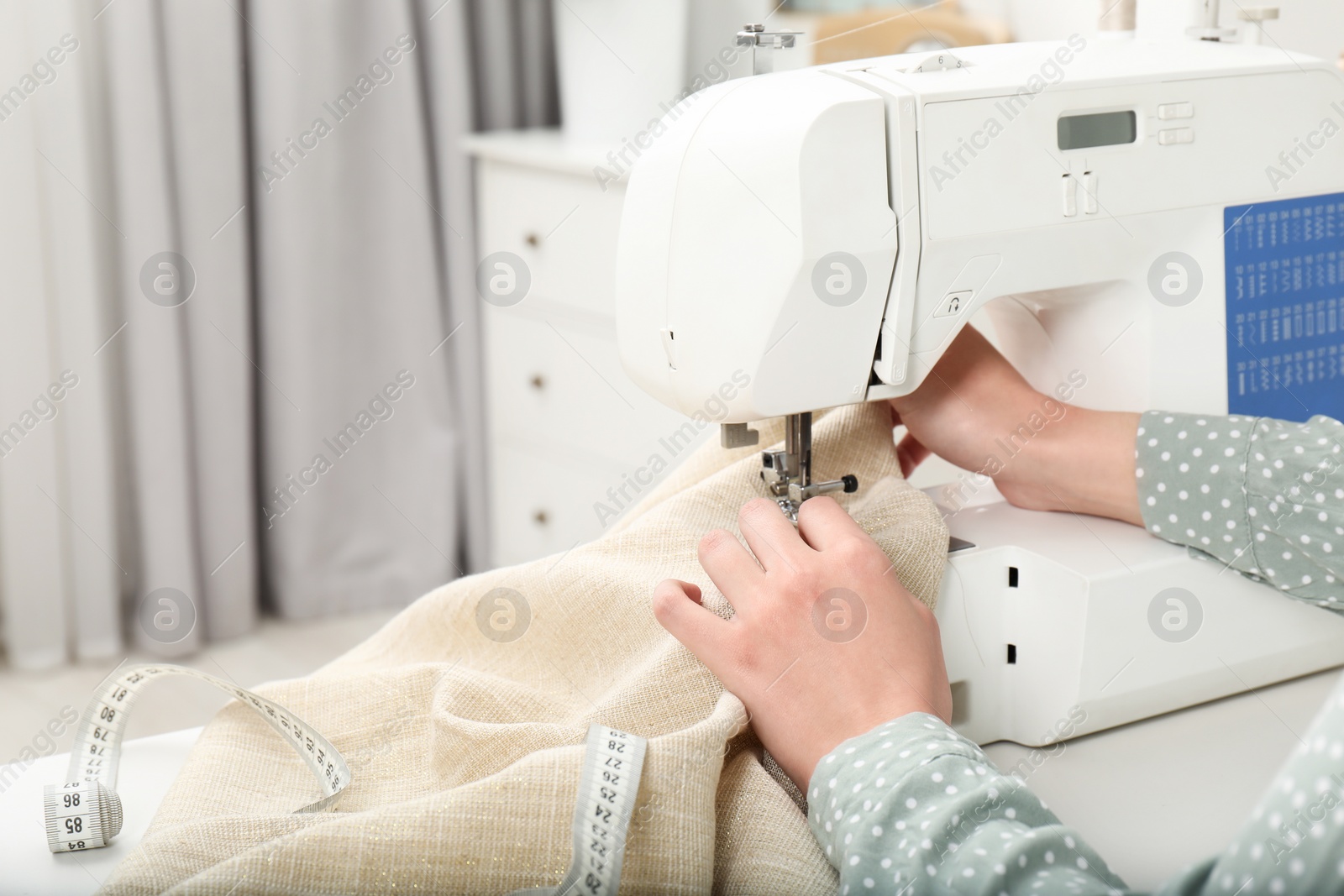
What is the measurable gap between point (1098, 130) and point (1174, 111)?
2.4 inches

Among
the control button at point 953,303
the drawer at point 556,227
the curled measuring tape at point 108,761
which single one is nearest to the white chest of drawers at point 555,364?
the drawer at point 556,227

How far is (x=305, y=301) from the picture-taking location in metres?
2.36

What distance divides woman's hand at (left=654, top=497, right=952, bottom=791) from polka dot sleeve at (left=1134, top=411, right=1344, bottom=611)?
8.7 inches

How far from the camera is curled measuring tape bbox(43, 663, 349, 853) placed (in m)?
0.68

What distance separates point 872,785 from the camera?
64 centimetres

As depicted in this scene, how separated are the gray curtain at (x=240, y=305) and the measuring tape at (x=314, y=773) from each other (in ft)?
5.22

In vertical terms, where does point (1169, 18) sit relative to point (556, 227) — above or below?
above

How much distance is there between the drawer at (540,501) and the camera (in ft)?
7.63

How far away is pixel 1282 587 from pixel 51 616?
2126 millimetres

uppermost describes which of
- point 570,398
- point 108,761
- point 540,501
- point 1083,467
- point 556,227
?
point 556,227

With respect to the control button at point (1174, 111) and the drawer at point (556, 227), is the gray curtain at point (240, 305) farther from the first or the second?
the control button at point (1174, 111)

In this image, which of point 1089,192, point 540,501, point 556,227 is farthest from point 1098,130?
point 540,501

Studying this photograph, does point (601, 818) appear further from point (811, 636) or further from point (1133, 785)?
point (1133, 785)

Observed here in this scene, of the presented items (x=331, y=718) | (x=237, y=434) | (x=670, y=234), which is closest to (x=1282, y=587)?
(x=670, y=234)
